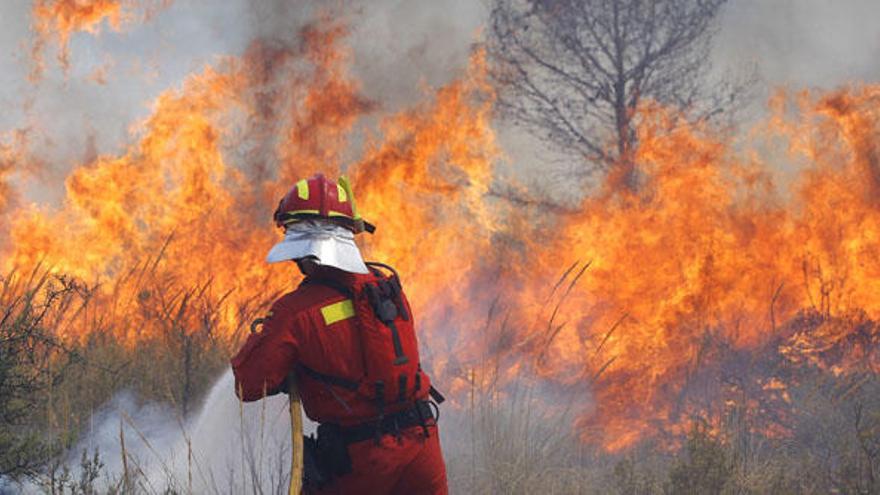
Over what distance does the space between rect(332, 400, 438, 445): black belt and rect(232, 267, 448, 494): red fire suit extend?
0.06ft

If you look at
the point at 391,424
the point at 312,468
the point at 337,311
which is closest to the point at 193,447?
the point at 312,468

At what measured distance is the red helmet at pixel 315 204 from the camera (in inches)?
142

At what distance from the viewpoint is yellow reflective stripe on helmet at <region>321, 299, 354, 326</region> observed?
3.49 meters

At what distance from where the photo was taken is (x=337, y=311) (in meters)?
3.52

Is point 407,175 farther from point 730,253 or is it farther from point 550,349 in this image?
point 730,253

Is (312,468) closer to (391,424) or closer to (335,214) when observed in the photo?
(391,424)

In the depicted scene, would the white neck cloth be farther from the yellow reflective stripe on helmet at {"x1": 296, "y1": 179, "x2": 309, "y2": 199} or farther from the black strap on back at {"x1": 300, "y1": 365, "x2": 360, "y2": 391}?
the black strap on back at {"x1": 300, "y1": 365, "x2": 360, "y2": 391}

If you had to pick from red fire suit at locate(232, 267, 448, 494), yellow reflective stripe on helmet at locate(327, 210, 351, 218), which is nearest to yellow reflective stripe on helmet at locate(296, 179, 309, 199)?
yellow reflective stripe on helmet at locate(327, 210, 351, 218)

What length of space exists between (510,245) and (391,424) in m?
8.87

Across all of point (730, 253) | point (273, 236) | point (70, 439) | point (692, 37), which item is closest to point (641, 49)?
point (692, 37)

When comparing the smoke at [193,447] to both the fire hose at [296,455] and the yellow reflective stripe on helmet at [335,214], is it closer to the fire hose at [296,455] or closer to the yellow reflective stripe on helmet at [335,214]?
the fire hose at [296,455]

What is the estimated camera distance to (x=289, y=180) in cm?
1130

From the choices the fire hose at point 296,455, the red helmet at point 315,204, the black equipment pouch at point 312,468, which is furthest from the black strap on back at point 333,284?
the black equipment pouch at point 312,468

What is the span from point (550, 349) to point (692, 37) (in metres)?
5.59
